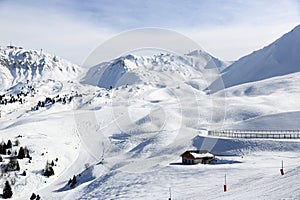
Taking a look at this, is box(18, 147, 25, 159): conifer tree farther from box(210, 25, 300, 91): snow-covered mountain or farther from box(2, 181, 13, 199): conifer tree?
box(210, 25, 300, 91): snow-covered mountain

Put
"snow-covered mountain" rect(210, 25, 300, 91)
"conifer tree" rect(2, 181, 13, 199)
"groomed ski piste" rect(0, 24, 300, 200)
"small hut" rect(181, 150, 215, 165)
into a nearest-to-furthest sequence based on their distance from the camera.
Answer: "groomed ski piste" rect(0, 24, 300, 200), "small hut" rect(181, 150, 215, 165), "conifer tree" rect(2, 181, 13, 199), "snow-covered mountain" rect(210, 25, 300, 91)

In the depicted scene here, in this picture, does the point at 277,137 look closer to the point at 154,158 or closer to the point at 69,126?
the point at 154,158

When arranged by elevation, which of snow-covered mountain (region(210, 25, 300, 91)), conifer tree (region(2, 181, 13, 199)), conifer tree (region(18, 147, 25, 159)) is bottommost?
Answer: conifer tree (region(2, 181, 13, 199))

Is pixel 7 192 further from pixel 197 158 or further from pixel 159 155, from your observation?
pixel 197 158

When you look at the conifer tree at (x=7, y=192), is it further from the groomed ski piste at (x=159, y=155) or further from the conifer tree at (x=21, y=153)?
the conifer tree at (x=21, y=153)

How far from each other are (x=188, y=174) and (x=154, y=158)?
1121 centimetres

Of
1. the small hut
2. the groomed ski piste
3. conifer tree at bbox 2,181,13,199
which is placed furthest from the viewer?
conifer tree at bbox 2,181,13,199

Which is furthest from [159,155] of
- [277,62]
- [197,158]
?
[277,62]

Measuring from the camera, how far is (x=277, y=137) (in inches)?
1863

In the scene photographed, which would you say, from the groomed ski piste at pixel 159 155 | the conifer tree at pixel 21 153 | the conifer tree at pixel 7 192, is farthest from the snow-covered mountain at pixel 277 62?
Result: the conifer tree at pixel 7 192

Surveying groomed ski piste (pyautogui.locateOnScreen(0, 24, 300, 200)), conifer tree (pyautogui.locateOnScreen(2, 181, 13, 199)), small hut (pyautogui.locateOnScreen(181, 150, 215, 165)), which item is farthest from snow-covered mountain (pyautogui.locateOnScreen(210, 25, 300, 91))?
conifer tree (pyautogui.locateOnScreen(2, 181, 13, 199))

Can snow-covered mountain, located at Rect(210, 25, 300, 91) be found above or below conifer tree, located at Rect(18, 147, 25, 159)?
above

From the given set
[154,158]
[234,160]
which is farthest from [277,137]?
[154,158]

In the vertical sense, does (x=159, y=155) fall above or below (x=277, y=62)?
below
